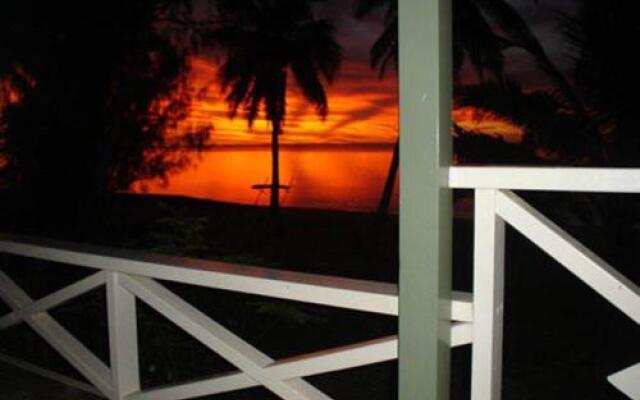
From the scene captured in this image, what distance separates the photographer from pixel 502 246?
1577mm

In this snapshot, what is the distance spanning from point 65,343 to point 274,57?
1580 centimetres

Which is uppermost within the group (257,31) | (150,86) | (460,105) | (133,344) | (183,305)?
(257,31)

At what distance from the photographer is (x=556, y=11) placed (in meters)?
7.65

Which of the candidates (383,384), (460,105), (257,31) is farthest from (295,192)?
(383,384)

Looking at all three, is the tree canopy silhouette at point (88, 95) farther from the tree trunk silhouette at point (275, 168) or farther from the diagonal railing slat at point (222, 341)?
the diagonal railing slat at point (222, 341)

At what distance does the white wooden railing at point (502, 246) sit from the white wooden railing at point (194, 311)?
74mm

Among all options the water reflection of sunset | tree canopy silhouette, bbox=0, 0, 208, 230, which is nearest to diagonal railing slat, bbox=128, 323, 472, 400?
the water reflection of sunset

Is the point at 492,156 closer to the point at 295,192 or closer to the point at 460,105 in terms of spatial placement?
the point at 460,105

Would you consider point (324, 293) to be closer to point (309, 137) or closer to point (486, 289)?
point (486, 289)

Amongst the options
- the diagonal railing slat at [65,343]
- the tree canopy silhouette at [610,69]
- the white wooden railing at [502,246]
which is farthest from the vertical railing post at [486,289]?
the tree canopy silhouette at [610,69]

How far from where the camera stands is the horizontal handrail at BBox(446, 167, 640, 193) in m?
1.31

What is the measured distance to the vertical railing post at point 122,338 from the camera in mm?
2348

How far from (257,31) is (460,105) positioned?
419 inches

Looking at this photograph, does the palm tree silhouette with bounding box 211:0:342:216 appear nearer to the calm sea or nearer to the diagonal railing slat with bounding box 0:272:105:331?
the calm sea
